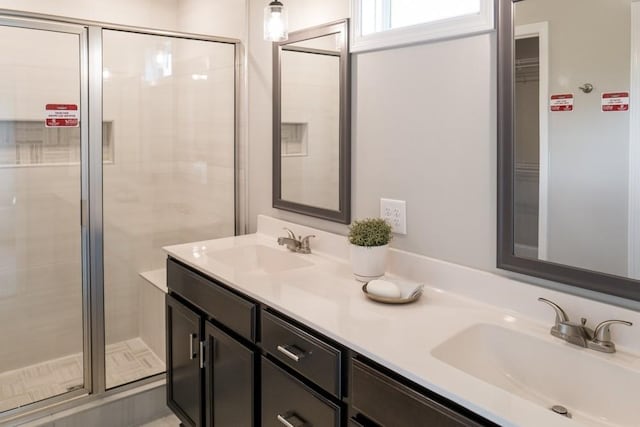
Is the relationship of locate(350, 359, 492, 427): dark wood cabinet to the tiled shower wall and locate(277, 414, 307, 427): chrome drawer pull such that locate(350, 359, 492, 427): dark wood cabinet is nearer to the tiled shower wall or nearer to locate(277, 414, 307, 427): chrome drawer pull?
locate(277, 414, 307, 427): chrome drawer pull

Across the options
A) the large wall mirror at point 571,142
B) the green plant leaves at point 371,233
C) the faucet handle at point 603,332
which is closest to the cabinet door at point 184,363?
the green plant leaves at point 371,233

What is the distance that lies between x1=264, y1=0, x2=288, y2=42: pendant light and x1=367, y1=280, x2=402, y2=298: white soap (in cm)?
111

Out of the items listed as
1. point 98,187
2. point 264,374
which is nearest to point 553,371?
point 264,374

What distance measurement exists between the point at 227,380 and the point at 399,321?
78cm

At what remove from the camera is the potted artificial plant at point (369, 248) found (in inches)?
67.8

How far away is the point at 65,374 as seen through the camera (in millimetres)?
2543

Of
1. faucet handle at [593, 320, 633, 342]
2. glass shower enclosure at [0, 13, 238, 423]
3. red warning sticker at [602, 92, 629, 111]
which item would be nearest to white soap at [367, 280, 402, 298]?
faucet handle at [593, 320, 633, 342]

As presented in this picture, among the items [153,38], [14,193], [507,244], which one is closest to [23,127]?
[14,193]

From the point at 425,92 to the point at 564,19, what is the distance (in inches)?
19.1

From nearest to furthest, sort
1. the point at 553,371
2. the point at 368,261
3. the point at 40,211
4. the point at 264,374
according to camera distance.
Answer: the point at 553,371 < the point at 264,374 < the point at 368,261 < the point at 40,211

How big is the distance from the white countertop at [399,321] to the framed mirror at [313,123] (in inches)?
13.2

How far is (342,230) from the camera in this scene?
83.0 inches

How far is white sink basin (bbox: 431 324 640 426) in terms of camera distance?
3.69 ft

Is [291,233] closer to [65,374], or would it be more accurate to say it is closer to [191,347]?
[191,347]
